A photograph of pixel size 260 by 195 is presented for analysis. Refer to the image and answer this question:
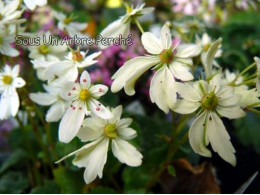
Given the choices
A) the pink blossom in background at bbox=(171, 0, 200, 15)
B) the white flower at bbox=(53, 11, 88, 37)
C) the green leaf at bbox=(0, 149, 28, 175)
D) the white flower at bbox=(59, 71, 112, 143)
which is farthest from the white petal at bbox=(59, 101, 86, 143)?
the pink blossom in background at bbox=(171, 0, 200, 15)

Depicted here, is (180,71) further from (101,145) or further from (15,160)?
(15,160)

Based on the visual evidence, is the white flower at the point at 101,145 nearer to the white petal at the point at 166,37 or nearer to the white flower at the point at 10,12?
the white petal at the point at 166,37

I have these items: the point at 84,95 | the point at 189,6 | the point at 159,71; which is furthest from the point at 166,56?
the point at 189,6

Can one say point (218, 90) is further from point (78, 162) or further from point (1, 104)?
point (1, 104)

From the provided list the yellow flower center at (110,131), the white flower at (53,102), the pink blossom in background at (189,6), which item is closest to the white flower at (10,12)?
the white flower at (53,102)

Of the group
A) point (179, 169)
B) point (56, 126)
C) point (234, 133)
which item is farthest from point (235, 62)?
point (56, 126)

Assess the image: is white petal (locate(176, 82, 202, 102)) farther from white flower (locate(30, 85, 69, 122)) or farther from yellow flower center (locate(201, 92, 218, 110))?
white flower (locate(30, 85, 69, 122))

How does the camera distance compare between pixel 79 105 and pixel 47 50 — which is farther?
pixel 47 50
